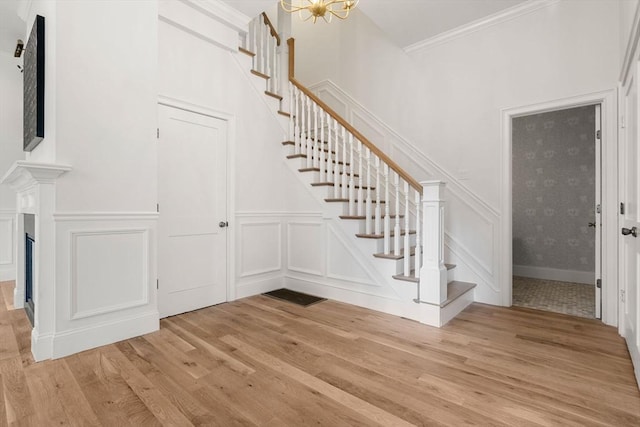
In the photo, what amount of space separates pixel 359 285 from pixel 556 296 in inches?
98.0

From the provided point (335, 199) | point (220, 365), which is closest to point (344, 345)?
point (220, 365)

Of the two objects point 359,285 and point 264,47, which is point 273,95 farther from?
point 359,285

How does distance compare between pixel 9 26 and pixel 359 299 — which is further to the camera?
pixel 9 26

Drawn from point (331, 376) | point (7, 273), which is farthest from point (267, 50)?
point (7, 273)

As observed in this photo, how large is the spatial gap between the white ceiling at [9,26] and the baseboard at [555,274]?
23.5 feet

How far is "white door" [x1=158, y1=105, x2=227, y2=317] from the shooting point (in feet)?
9.45

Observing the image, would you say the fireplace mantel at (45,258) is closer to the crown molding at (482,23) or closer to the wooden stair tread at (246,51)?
the wooden stair tread at (246,51)

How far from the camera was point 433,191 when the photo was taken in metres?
2.76

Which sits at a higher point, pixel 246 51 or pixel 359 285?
pixel 246 51

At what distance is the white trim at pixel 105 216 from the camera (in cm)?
216

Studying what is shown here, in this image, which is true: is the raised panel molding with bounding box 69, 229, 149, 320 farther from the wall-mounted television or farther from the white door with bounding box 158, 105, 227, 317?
the wall-mounted television

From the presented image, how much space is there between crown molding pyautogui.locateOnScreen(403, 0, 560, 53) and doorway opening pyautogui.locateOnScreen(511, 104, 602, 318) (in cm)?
150

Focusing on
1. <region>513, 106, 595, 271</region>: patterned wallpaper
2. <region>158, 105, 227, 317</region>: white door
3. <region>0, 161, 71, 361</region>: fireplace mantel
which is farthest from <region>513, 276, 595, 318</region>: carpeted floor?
<region>0, 161, 71, 361</region>: fireplace mantel

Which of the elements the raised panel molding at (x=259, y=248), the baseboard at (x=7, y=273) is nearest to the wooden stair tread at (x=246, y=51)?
the raised panel molding at (x=259, y=248)
